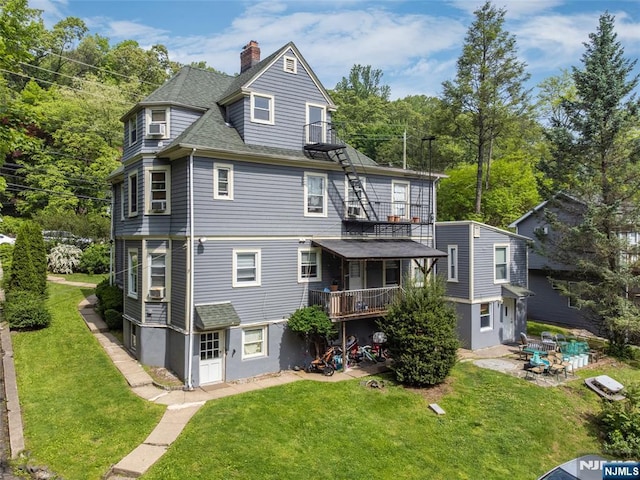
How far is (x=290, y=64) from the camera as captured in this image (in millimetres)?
18109

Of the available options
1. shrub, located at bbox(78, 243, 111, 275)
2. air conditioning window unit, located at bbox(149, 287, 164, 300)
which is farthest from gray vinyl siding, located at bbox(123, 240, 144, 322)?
shrub, located at bbox(78, 243, 111, 275)

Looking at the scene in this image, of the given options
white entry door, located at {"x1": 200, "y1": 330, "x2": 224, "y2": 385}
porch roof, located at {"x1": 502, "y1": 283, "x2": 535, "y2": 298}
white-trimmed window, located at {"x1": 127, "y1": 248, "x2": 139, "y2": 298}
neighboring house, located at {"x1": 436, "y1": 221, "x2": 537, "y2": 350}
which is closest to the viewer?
white entry door, located at {"x1": 200, "y1": 330, "x2": 224, "y2": 385}

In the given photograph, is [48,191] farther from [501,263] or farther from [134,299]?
[501,263]

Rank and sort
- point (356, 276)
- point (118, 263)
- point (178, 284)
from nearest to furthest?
point (178, 284) → point (356, 276) → point (118, 263)

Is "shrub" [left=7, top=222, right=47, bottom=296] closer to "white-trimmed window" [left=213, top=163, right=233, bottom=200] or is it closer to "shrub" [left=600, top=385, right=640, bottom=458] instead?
"white-trimmed window" [left=213, top=163, right=233, bottom=200]

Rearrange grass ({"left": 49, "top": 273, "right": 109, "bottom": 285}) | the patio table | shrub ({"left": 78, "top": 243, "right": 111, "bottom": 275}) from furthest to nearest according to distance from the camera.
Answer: shrub ({"left": 78, "top": 243, "right": 111, "bottom": 275}) < grass ({"left": 49, "top": 273, "right": 109, "bottom": 285}) < the patio table

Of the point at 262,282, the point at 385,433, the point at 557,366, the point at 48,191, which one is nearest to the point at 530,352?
the point at 557,366

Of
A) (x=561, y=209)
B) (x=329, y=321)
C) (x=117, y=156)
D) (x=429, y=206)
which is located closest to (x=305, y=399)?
(x=329, y=321)

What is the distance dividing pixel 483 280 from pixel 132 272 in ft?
54.3

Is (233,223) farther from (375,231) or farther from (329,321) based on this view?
(375,231)

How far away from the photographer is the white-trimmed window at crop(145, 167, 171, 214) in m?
16.4

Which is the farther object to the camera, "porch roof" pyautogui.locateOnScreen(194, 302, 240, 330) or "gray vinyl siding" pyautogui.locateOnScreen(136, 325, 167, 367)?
"gray vinyl siding" pyautogui.locateOnScreen(136, 325, 167, 367)

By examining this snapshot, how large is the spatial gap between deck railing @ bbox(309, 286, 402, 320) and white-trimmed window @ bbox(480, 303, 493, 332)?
5.82 meters

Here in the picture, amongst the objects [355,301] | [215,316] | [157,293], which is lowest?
[215,316]
